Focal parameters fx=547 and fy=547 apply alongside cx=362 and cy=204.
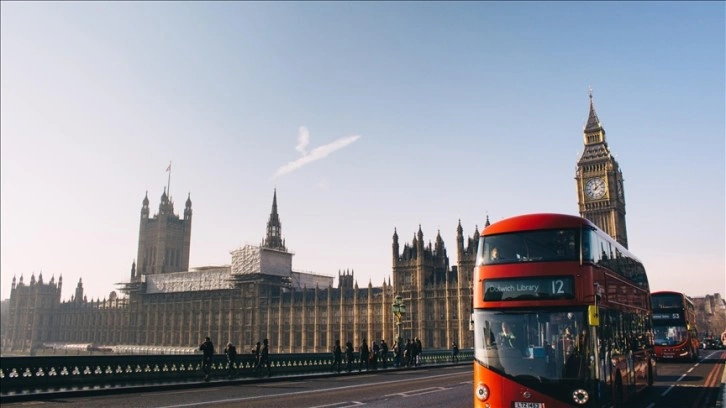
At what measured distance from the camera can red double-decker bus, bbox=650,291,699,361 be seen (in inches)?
1253

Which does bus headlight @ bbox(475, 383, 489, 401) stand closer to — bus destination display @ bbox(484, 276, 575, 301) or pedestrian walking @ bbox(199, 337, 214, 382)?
bus destination display @ bbox(484, 276, 575, 301)

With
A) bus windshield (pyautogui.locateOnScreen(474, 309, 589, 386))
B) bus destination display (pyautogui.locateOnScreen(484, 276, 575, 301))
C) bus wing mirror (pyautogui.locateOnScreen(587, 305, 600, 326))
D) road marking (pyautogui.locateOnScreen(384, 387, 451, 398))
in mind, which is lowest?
road marking (pyautogui.locateOnScreen(384, 387, 451, 398))

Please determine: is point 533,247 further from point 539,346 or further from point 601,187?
point 601,187

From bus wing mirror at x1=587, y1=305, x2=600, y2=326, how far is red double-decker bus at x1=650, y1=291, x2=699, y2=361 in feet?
78.5

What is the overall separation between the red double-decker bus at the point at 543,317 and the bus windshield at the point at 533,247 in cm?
2

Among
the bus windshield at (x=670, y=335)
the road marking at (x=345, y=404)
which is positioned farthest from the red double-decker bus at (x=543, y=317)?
the bus windshield at (x=670, y=335)

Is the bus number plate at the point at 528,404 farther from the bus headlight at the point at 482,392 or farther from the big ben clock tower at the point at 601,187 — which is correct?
the big ben clock tower at the point at 601,187

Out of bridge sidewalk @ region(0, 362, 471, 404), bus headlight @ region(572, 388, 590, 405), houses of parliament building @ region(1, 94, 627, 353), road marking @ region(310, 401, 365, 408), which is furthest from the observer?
houses of parliament building @ region(1, 94, 627, 353)

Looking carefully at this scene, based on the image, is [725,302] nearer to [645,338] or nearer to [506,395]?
[645,338]

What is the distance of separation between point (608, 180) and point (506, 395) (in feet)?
328

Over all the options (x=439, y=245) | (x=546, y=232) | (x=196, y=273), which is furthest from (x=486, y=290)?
(x=196, y=273)

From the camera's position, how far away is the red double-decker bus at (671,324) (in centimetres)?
3183

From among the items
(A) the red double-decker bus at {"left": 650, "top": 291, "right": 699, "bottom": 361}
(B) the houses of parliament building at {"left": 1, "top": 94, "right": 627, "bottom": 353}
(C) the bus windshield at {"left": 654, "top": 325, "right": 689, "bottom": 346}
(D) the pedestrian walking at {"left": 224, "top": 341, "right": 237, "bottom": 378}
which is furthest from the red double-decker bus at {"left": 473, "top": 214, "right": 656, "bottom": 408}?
(B) the houses of parliament building at {"left": 1, "top": 94, "right": 627, "bottom": 353}

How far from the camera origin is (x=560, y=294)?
36.4ft
